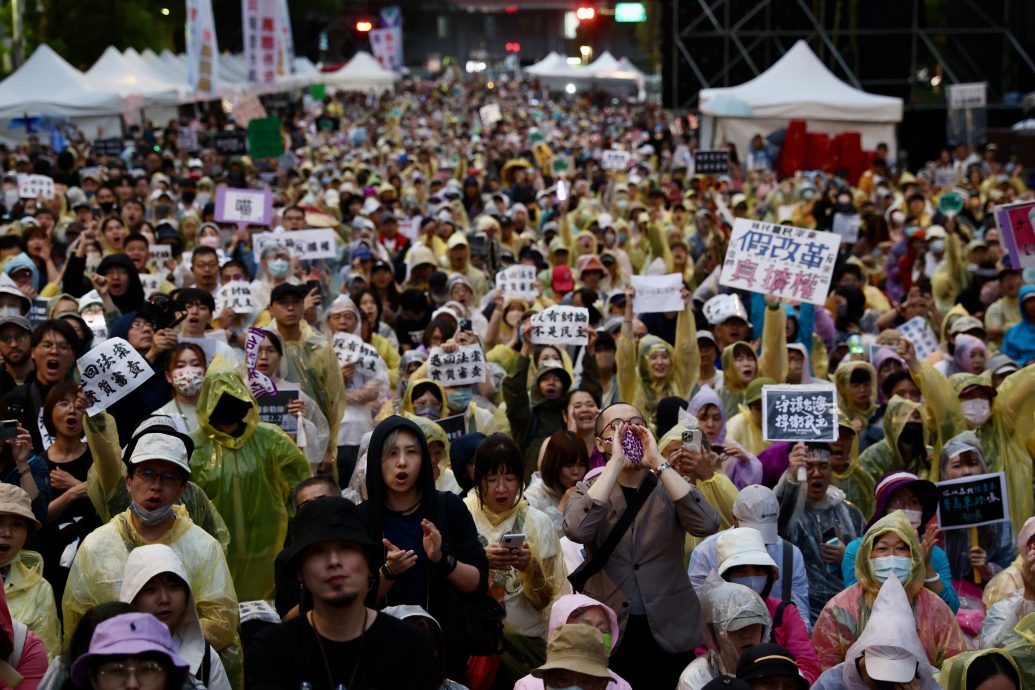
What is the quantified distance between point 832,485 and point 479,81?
7882cm

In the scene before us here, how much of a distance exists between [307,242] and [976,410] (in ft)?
19.7

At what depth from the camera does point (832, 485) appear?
6.98 meters

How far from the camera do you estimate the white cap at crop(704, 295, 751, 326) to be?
9906 mm

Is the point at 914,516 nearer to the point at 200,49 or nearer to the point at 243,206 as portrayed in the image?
the point at 243,206

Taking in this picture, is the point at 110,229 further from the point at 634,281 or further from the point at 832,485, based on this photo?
the point at 832,485

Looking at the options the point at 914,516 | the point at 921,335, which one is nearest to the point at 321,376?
the point at 914,516

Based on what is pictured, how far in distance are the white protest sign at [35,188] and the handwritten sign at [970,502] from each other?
38.4 feet

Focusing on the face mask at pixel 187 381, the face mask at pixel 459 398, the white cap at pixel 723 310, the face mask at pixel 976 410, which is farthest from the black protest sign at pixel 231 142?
the face mask at pixel 976 410

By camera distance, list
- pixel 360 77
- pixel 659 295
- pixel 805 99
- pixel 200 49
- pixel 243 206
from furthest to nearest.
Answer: pixel 360 77, pixel 200 49, pixel 805 99, pixel 243 206, pixel 659 295

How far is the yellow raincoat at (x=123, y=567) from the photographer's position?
4.93 metres

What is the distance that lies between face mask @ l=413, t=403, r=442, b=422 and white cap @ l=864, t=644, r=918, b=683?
3660 millimetres

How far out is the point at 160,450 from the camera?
5.31m

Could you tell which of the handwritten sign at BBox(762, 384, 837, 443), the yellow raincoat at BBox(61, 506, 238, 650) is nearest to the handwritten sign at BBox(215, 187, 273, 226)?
the handwritten sign at BBox(762, 384, 837, 443)

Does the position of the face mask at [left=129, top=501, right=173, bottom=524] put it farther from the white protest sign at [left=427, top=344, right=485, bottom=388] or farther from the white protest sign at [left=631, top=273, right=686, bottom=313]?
the white protest sign at [left=631, top=273, right=686, bottom=313]
